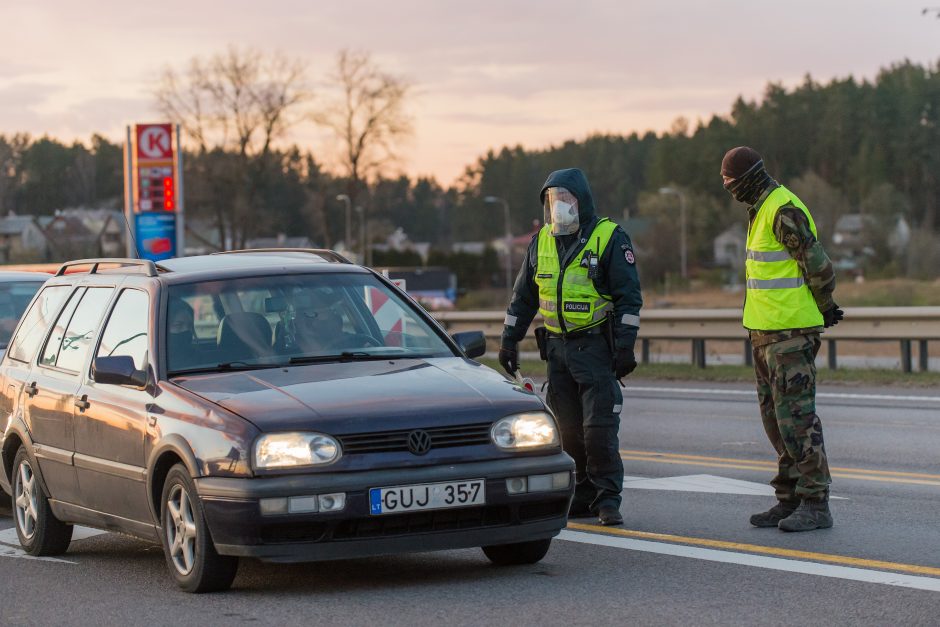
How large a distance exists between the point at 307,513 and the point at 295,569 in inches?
45.2

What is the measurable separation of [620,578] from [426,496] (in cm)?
98

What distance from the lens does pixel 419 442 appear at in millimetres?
6531

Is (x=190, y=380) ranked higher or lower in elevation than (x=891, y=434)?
higher

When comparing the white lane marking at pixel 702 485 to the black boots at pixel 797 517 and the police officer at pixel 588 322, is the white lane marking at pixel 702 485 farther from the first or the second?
the police officer at pixel 588 322

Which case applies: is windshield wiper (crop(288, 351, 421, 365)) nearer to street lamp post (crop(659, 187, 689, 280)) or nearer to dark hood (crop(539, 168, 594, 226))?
dark hood (crop(539, 168, 594, 226))

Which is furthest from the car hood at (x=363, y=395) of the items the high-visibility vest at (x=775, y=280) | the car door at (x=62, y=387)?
the high-visibility vest at (x=775, y=280)

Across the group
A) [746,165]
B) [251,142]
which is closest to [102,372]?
[746,165]

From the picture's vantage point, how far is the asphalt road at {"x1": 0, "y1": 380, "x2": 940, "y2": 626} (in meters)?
6.15

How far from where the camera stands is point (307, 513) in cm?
639

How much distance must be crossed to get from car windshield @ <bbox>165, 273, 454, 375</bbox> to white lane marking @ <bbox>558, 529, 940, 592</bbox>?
1.22 meters

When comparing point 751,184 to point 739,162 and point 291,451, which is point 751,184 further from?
point 291,451

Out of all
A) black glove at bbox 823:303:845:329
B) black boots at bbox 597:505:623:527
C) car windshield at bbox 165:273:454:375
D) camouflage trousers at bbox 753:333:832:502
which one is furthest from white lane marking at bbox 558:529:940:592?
black glove at bbox 823:303:845:329

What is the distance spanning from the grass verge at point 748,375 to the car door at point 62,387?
12.2 meters

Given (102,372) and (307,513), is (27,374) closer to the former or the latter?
(102,372)
